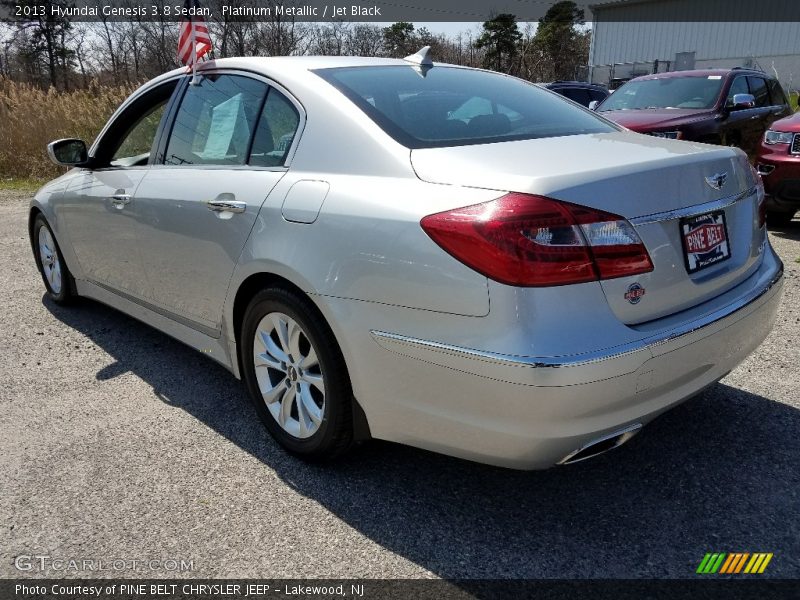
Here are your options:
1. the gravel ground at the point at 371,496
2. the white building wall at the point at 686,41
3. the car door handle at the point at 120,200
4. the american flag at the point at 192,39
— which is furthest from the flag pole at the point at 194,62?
the white building wall at the point at 686,41

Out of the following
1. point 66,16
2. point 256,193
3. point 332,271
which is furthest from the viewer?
point 66,16

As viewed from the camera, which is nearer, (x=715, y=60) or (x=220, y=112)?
(x=220, y=112)

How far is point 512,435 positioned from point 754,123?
26.4ft

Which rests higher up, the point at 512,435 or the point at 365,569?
the point at 512,435

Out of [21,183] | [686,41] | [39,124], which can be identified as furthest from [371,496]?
[686,41]

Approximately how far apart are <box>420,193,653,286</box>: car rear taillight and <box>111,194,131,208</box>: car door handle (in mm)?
2191

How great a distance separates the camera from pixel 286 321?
2662 millimetres

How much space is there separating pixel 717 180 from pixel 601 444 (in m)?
1.04

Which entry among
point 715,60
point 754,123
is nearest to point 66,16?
point 715,60

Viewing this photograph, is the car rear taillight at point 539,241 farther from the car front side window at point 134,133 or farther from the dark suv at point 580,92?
the dark suv at point 580,92

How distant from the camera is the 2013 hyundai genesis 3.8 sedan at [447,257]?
1.98m

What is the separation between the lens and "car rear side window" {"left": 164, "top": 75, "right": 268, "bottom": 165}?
3.02 m

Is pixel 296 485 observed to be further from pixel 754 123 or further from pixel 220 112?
pixel 754 123

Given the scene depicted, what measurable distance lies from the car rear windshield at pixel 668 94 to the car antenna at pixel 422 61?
5.92 meters
